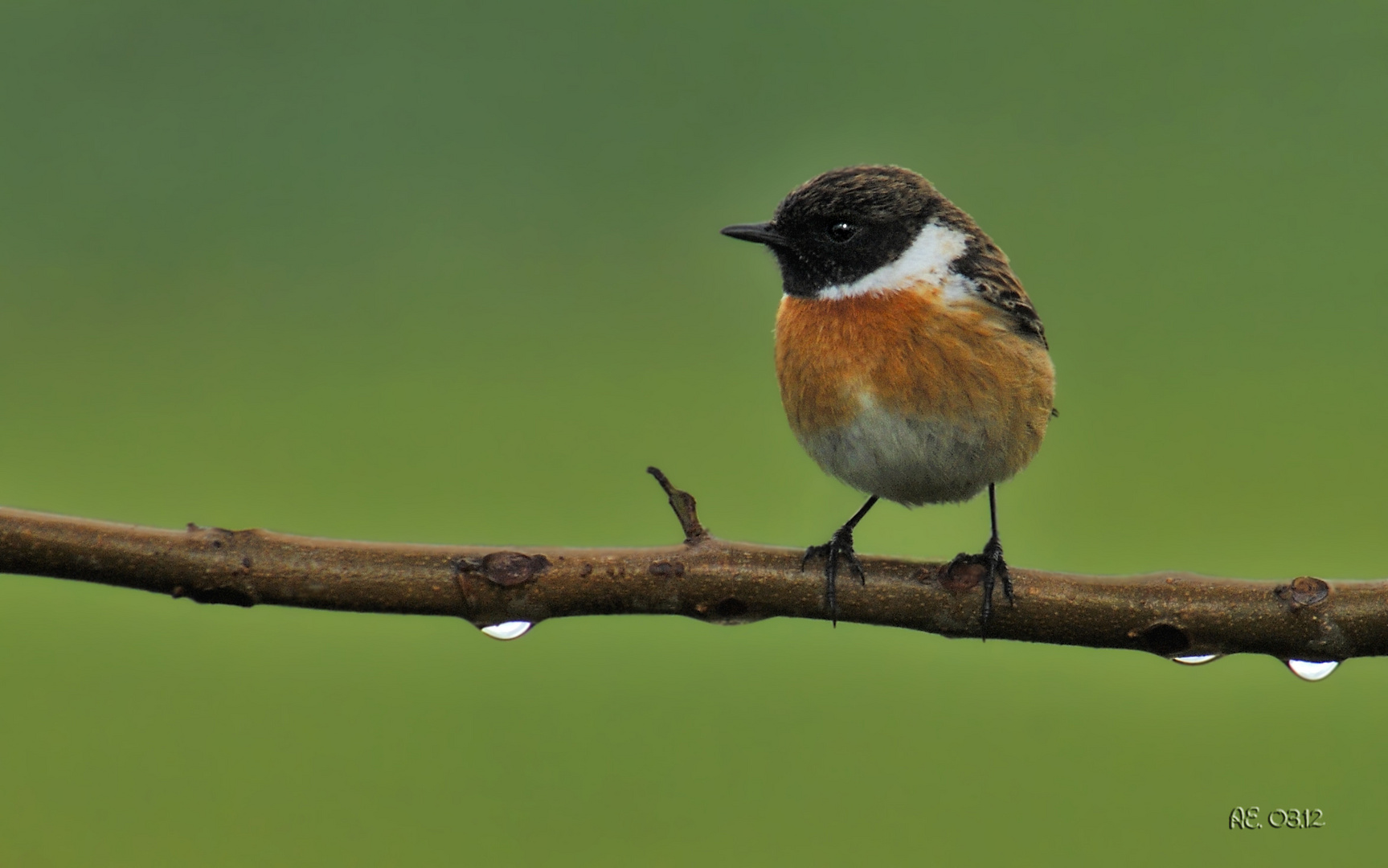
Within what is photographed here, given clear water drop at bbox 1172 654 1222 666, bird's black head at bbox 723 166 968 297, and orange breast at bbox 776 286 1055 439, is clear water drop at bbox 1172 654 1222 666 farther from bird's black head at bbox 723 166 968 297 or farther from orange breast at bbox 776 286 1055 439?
bird's black head at bbox 723 166 968 297

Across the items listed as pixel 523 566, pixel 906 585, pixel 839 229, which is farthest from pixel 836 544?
pixel 839 229

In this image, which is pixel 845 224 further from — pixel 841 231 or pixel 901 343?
pixel 901 343

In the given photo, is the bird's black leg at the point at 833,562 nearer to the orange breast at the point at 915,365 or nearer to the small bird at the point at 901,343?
the small bird at the point at 901,343

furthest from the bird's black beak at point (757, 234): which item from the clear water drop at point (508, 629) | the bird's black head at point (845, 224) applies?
the clear water drop at point (508, 629)

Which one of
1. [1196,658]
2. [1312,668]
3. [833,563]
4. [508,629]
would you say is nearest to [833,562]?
[833,563]

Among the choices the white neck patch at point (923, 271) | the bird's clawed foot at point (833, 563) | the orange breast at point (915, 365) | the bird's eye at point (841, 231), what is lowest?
the bird's clawed foot at point (833, 563)

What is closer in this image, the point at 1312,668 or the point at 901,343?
the point at 1312,668

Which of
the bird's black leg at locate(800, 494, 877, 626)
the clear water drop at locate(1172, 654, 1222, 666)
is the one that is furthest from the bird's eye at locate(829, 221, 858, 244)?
the clear water drop at locate(1172, 654, 1222, 666)
